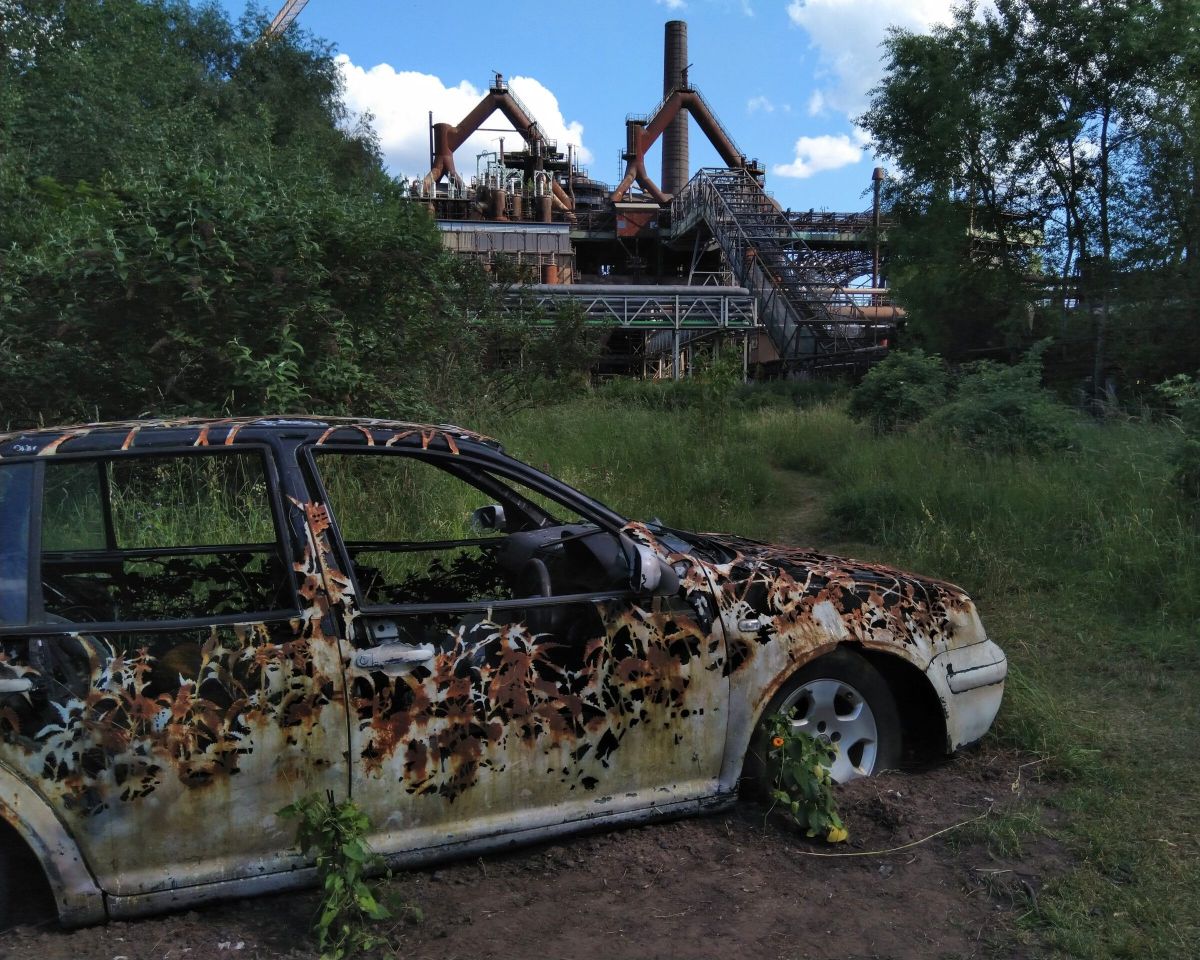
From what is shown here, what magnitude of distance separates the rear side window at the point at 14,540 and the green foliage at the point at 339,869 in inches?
38.6

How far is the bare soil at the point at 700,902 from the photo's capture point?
9.37 feet

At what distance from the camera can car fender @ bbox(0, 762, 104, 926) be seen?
102 inches

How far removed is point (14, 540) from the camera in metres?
2.77

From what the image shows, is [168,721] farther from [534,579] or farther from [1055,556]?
[1055,556]

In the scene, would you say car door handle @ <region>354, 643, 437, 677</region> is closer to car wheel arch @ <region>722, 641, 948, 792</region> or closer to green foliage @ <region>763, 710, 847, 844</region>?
car wheel arch @ <region>722, 641, 948, 792</region>

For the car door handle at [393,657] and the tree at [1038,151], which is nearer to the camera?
the car door handle at [393,657]

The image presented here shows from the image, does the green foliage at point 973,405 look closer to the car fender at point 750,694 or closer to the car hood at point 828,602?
the car hood at point 828,602

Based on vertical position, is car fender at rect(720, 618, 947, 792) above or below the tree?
below

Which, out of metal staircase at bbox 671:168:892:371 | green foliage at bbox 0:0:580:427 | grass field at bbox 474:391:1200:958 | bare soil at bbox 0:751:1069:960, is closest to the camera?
bare soil at bbox 0:751:1069:960

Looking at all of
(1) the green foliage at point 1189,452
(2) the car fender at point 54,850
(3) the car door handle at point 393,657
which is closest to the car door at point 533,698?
(3) the car door handle at point 393,657

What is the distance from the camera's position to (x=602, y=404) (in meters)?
17.0

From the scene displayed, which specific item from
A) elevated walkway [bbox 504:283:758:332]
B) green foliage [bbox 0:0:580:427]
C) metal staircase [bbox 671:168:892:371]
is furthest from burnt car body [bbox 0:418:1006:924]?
elevated walkway [bbox 504:283:758:332]

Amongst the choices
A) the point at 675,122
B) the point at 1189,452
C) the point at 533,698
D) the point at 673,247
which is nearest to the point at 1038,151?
the point at 1189,452

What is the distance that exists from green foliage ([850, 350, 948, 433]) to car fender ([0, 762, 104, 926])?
41.1 ft
